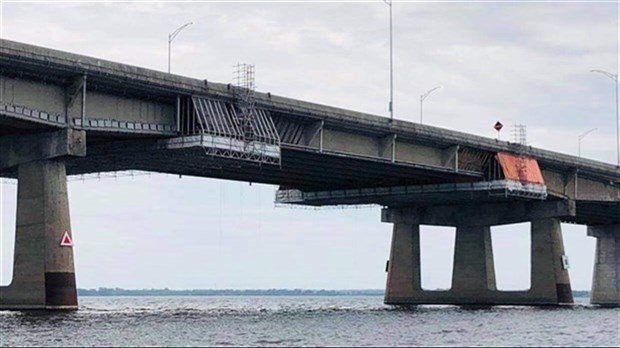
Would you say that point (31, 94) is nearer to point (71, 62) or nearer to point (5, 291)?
point (71, 62)

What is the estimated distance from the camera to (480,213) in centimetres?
13162

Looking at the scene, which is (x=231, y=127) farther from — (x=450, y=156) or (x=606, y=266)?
(x=606, y=266)

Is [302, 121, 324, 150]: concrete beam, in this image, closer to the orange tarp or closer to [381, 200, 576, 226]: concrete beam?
the orange tarp

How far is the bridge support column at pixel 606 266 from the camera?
16188cm

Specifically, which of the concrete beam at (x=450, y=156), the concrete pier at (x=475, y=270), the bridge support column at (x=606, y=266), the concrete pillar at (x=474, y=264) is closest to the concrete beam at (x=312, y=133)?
the concrete beam at (x=450, y=156)

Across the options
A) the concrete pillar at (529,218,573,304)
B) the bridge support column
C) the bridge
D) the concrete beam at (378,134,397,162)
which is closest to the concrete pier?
the concrete pillar at (529,218,573,304)

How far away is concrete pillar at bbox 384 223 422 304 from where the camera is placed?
134875 millimetres

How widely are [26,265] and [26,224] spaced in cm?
263

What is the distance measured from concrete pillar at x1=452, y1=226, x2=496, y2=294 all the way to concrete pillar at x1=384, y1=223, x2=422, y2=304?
185 inches

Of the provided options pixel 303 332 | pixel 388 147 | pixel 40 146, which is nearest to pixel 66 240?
pixel 40 146

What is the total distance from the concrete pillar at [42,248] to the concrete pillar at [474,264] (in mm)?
63732

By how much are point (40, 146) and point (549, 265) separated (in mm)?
67164

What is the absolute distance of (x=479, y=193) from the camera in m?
115

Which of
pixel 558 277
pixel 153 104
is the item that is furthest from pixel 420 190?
pixel 153 104
